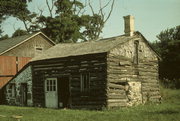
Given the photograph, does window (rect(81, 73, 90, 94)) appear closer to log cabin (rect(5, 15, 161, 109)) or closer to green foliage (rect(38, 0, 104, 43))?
log cabin (rect(5, 15, 161, 109))

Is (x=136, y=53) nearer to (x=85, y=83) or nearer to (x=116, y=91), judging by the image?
(x=116, y=91)

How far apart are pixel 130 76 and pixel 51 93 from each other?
20.5 ft

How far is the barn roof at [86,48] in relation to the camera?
2234 centimetres

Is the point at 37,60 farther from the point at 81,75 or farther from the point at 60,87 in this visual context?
the point at 81,75

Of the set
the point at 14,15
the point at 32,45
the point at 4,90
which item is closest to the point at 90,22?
the point at 14,15

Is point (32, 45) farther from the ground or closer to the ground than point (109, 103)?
farther from the ground

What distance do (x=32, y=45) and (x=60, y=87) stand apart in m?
12.7

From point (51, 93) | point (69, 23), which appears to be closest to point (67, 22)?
point (69, 23)

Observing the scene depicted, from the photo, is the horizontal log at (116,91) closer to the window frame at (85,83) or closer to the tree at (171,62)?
the window frame at (85,83)

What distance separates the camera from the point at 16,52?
3453 cm

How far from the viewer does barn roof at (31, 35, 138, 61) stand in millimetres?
22344

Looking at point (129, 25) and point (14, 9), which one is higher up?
point (14, 9)

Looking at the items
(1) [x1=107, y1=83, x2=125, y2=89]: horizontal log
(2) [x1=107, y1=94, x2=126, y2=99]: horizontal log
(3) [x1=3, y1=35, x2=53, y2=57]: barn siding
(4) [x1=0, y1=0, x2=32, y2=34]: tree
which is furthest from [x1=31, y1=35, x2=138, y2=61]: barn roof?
(4) [x1=0, y1=0, x2=32, y2=34]: tree

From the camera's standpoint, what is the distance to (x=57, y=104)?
24.4 meters
